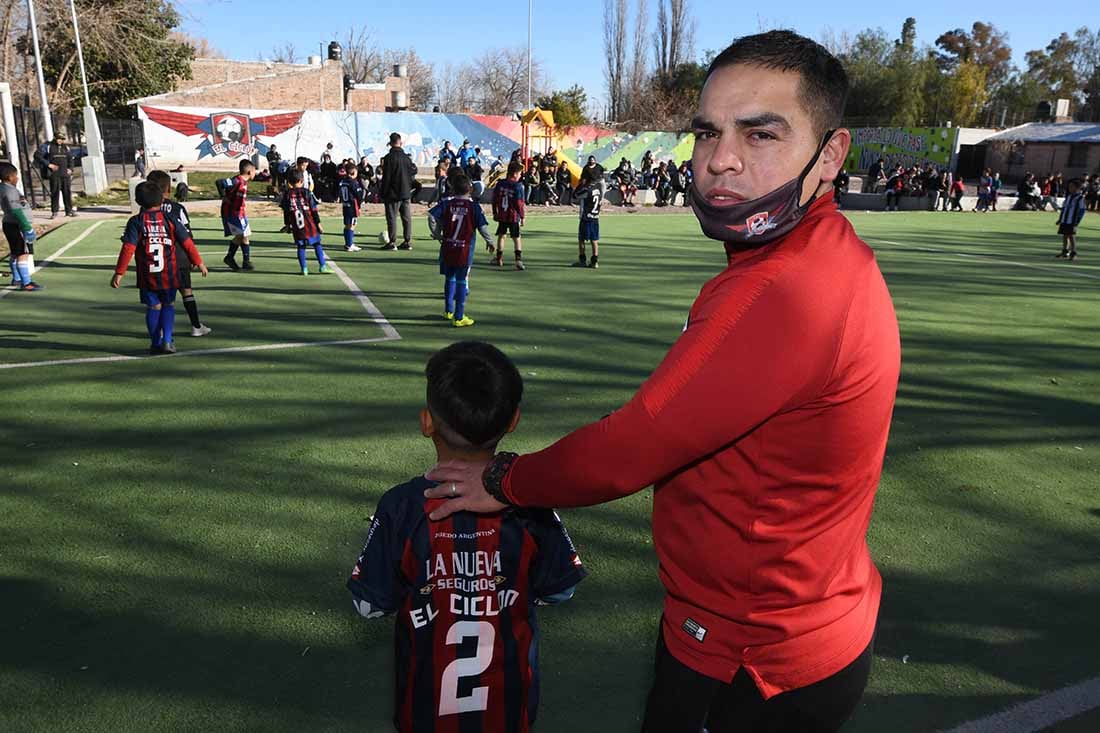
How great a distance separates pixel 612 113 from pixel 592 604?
248ft

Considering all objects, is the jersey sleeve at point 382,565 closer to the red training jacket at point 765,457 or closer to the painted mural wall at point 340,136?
the red training jacket at point 765,457

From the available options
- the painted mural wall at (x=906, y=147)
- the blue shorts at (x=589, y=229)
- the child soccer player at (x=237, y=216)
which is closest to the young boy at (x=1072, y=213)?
the blue shorts at (x=589, y=229)

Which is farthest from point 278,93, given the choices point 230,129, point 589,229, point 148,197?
point 148,197

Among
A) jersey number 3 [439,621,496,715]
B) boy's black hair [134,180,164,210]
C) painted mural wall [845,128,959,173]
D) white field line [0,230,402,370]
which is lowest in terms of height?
white field line [0,230,402,370]

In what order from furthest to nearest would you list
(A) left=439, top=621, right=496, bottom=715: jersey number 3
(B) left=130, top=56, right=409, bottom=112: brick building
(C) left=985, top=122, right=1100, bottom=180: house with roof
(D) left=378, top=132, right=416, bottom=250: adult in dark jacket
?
(C) left=985, top=122, right=1100, bottom=180: house with roof < (B) left=130, top=56, right=409, bottom=112: brick building < (D) left=378, top=132, right=416, bottom=250: adult in dark jacket < (A) left=439, top=621, right=496, bottom=715: jersey number 3

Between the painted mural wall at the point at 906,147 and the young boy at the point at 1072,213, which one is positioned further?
the painted mural wall at the point at 906,147

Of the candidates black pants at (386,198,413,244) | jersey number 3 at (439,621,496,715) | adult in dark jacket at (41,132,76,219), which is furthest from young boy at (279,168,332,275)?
jersey number 3 at (439,621,496,715)

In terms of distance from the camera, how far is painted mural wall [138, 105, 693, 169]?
37656 millimetres

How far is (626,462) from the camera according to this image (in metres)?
1.49

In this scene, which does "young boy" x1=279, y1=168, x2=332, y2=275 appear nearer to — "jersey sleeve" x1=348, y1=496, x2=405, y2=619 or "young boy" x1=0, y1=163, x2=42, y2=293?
"young boy" x1=0, y1=163, x2=42, y2=293

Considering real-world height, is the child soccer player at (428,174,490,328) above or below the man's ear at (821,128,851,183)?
below

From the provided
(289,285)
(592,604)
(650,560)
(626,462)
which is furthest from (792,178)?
(289,285)

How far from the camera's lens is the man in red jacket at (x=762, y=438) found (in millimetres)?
1436

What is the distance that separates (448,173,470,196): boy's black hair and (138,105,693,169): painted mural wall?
31955 millimetres
